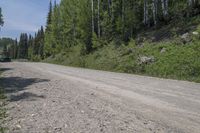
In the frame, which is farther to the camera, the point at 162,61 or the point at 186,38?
the point at 186,38

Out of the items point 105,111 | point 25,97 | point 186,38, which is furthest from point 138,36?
point 105,111

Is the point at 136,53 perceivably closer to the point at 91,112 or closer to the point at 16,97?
the point at 16,97

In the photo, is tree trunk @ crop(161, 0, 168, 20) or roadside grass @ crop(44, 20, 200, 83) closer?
roadside grass @ crop(44, 20, 200, 83)

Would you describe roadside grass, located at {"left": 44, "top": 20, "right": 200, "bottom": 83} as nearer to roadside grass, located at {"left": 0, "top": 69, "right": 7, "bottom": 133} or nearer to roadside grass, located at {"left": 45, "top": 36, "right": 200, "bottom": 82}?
roadside grass, located at {"left": 45, "top": 36, "right": 200, "bottom": 82}

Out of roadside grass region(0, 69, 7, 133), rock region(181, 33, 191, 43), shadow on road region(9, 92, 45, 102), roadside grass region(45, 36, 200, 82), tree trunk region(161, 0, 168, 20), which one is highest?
tree trunk region(161, 0, 168, 20)

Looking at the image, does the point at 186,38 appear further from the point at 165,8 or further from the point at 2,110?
the point at 2,110

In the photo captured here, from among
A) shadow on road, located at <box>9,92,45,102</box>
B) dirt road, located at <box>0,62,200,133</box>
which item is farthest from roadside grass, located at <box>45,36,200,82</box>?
shadow on road, located at <box>9,92,45,102</box>

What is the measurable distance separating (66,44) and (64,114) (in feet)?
164

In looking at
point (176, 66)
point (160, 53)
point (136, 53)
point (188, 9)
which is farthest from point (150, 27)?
point (176, 66)

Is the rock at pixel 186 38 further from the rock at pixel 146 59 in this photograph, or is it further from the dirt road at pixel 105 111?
the dirt road at pixel 105 111

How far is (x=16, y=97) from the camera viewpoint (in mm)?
12141

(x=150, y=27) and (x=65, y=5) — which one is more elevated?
(x=65, y=5)

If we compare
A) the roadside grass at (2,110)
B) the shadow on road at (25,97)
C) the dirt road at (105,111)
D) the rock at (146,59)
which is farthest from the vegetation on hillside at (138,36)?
the roadside grass at (2,110)

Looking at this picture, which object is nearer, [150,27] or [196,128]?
[196,128]
